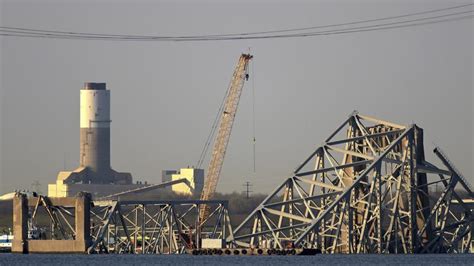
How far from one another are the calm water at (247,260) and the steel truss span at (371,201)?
264 cm

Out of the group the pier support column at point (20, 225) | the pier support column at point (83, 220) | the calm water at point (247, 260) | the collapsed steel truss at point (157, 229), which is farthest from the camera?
the pier support column at point (20, 225)

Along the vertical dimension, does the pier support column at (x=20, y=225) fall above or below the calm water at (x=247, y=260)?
above

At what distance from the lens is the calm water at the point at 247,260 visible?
13312 centimetres

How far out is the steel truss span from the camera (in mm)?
147500

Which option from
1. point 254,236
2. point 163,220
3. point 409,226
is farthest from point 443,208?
point 163,220

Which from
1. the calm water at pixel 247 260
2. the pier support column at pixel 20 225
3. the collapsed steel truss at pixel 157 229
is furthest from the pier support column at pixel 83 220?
the pier support column at pixel 20 225

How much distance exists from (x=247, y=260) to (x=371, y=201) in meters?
16.8

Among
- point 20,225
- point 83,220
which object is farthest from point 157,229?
point 20,225

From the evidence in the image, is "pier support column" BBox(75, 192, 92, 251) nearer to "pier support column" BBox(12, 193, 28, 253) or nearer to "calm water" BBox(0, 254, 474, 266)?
"calm water" BBox(0, 254, 474, 266)

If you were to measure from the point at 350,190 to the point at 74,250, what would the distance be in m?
30.3

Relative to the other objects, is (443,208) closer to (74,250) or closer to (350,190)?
(350,190)

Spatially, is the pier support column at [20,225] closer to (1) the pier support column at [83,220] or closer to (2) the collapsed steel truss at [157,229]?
(1) the pier support column at [83,220]

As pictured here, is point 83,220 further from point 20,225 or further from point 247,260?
point 247,260

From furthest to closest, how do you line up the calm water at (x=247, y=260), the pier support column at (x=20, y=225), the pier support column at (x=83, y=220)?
1. the pier support column at (x=20, y=225)
2. the pier support column at (x=83, y=220)
3. the calm water at (x=247, y=260)
